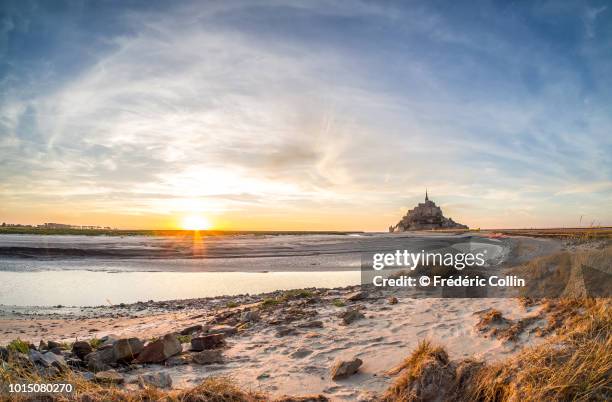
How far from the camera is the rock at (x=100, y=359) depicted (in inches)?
284

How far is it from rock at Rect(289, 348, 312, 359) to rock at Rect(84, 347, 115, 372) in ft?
11.8

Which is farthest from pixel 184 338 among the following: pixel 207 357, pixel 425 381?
pixel 425 381

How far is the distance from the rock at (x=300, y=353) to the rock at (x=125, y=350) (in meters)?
3.23

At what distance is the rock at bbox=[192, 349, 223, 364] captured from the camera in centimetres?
755

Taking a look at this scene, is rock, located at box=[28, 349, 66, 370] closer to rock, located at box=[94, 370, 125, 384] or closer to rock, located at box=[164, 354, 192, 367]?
rock, located at box=[94, 370, 125, 384]

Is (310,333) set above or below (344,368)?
below

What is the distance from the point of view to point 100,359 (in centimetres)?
741

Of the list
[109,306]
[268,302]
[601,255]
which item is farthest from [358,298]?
[109,306]

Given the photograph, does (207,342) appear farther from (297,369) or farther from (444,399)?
(444,399)

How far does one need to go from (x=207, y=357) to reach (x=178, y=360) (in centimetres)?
63

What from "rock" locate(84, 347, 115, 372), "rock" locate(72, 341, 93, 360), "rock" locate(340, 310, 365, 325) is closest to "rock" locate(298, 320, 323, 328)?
"rock" locate(340, 310, 365, 325)

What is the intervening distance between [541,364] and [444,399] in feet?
4.53

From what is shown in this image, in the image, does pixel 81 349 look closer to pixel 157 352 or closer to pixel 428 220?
pixel 157 352

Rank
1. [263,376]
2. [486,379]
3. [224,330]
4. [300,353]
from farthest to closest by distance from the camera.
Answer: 1. [224,330]
2. [300,353]
3. [263,376]
4. [486,379]
